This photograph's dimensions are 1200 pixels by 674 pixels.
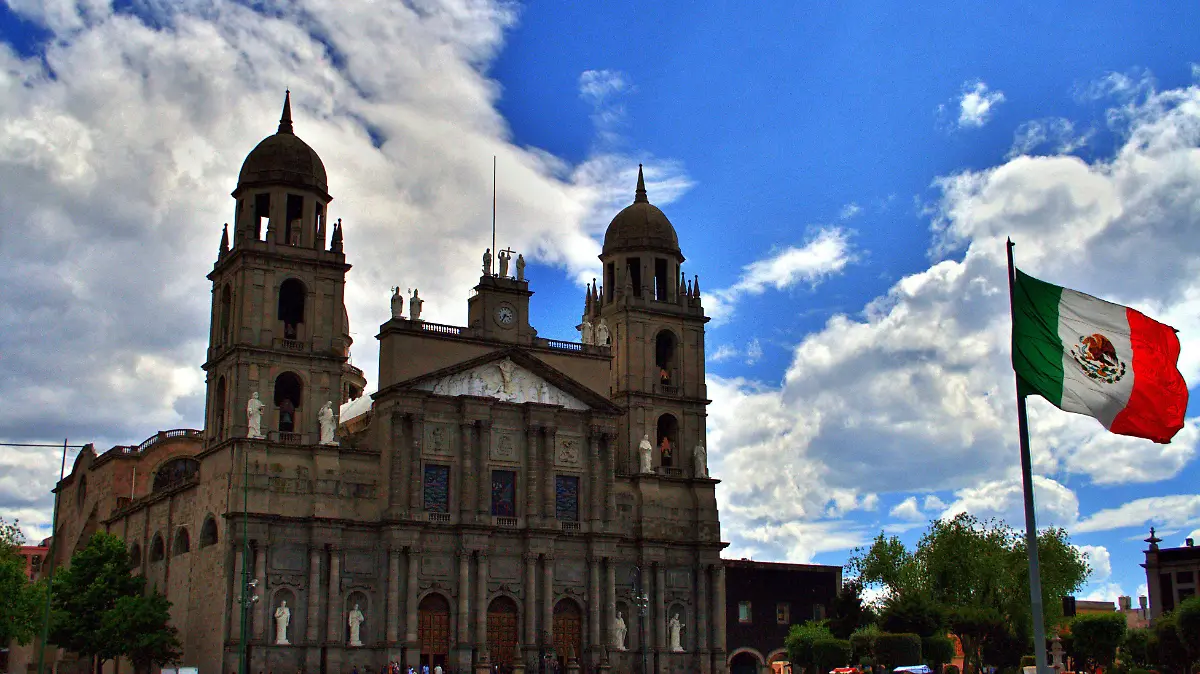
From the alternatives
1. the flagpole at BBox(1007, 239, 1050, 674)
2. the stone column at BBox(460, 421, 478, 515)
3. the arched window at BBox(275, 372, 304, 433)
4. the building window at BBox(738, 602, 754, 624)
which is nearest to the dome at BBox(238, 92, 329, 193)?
the arched window at BBox(275, 372, 304, 433)

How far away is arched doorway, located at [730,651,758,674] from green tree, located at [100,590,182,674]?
32.1m

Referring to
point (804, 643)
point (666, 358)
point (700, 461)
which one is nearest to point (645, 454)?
point (700, 461)

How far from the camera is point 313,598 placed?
6538cm

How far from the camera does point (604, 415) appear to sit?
73500 millimetres

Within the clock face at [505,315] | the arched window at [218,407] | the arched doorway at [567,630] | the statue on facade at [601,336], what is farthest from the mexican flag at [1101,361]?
the statue on facade at [601,336]

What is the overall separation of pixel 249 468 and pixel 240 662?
981 centimetres

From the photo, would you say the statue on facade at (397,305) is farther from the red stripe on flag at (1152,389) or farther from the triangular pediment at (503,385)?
the red stripe on flag at (1152,389)

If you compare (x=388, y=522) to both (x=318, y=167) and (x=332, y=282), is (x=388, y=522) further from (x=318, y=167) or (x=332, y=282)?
(x=318, y=167)

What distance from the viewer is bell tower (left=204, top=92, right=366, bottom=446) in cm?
6850

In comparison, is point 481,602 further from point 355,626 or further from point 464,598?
point 355,626

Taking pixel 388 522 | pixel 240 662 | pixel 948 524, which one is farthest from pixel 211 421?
pixel 948 524

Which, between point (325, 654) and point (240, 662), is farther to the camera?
point (325, 654)

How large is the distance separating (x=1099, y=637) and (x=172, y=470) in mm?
51699

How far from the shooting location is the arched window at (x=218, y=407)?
228 feet
